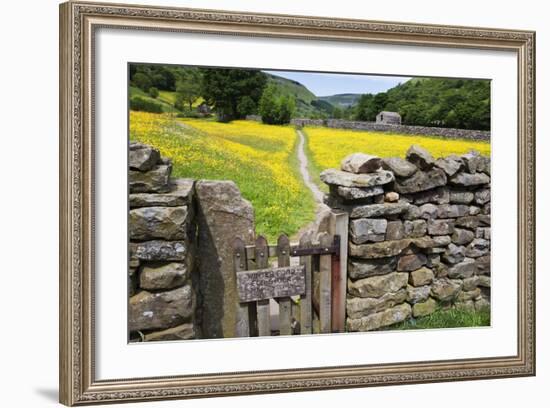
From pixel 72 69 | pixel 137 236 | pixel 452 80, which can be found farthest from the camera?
pixel 452 80

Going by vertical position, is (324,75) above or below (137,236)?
above

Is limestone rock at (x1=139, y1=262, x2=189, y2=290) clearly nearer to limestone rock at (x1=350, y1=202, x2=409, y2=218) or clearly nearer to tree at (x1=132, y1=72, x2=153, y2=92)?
tree at (x1=132, y1=72, x2=153, y2=92)

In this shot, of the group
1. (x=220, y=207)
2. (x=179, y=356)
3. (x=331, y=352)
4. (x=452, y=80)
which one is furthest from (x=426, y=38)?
(x=179, y=356)

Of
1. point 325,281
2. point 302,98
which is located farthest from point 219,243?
point 302,98

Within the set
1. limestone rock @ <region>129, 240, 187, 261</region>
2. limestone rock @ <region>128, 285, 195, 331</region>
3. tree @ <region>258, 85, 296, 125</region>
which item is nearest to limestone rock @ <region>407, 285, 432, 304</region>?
tree @ <region>258, 85, 296, 125</region>

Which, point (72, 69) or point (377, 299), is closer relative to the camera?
point (72, 69)

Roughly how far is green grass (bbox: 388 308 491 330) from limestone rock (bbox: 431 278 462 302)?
11 centimetres

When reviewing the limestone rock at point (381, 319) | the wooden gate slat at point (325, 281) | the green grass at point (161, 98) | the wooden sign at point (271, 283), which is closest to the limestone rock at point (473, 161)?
the limestone rock at point (381, 319)

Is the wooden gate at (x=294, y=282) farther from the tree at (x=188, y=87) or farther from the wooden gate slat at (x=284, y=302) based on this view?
the tree at (x=188, y=87)

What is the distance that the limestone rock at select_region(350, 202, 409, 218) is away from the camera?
22.3ft

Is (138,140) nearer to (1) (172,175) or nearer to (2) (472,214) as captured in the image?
(1) (172,175)

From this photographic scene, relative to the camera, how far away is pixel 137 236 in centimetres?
583

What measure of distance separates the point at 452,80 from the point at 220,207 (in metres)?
2.17

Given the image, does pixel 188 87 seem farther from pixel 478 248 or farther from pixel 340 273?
pixel 478 248
